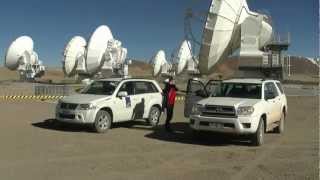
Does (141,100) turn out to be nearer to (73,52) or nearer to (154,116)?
(154,116)

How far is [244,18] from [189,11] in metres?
7.55

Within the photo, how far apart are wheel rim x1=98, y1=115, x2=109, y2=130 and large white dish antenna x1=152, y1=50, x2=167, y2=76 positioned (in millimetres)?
77791

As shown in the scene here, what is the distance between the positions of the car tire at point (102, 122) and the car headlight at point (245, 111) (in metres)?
4.65

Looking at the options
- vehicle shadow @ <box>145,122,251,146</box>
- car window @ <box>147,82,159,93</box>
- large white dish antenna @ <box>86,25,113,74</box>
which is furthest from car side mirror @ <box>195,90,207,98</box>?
large white dish antenna @ <box>86,25,113,74</box>

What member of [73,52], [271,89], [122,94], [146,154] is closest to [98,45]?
[73,52]

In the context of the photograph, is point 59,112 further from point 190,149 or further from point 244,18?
point 244,18

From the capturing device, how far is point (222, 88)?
15.8 meters

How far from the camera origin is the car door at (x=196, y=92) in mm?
16625

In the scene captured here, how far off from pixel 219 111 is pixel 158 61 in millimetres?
82011

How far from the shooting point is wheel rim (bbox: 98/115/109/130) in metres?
16.4

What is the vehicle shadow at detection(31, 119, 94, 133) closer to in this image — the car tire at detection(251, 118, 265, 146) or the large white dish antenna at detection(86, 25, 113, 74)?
the car tire at detection(251, 118, 265, 146)

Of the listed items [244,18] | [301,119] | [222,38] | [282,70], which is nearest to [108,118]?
[301,119]

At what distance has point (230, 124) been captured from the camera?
13.8 metres

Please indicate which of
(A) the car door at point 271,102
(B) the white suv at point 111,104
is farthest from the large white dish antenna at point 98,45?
(A) the car door at point 271,102
